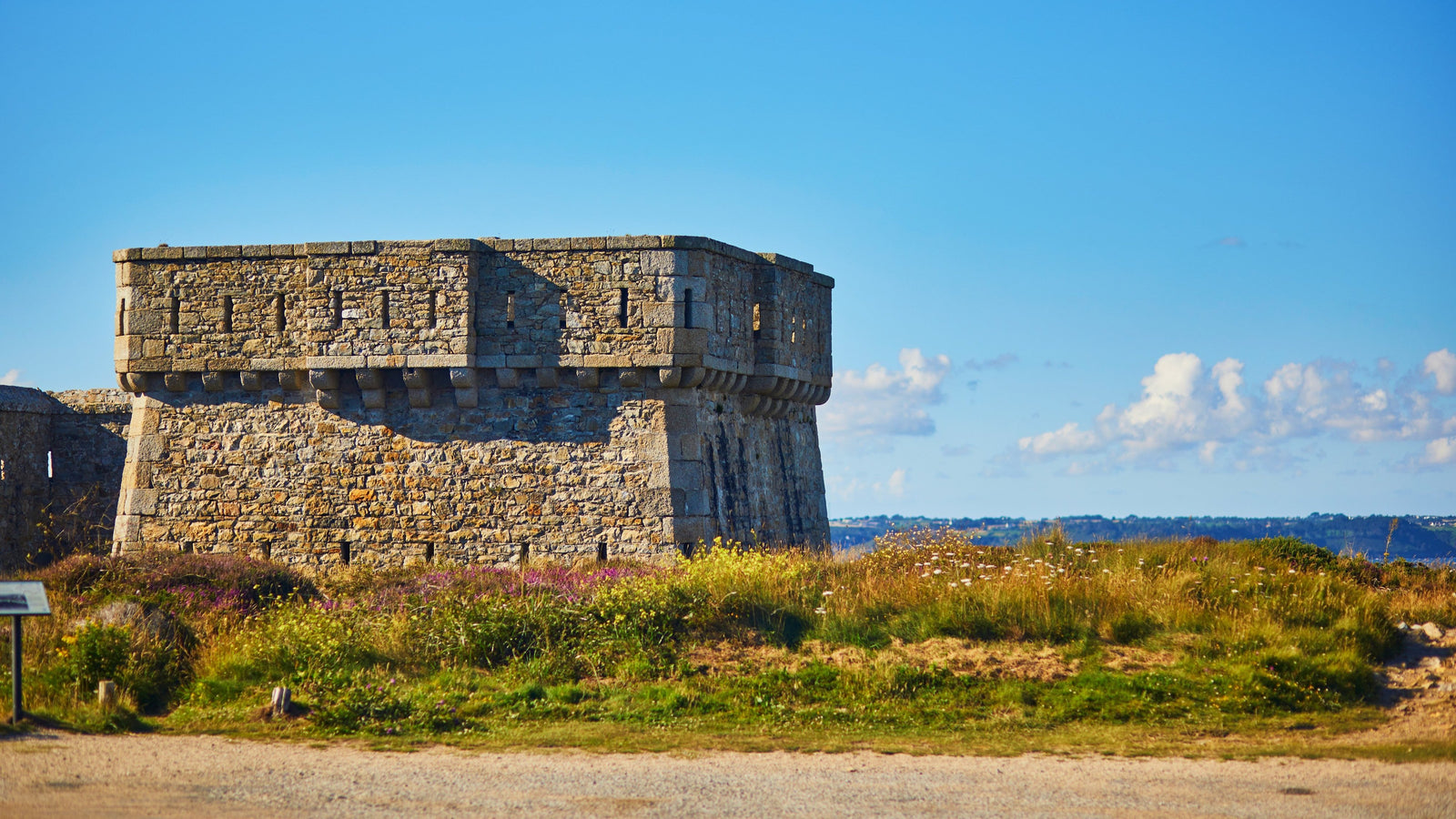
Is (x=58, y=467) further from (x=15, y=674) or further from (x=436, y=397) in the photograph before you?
(x=15, y=674)

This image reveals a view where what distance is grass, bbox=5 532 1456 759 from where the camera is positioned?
40.9ft

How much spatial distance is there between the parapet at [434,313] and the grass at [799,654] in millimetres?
4050

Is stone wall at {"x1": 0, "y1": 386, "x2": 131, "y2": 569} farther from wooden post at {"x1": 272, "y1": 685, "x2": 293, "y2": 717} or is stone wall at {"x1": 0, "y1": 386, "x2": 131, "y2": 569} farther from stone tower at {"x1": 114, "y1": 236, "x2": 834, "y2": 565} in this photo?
wooden post at {"x1": 272, "y1": 685, "x2": 293, "y2": 717}

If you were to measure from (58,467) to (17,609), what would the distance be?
14338mm

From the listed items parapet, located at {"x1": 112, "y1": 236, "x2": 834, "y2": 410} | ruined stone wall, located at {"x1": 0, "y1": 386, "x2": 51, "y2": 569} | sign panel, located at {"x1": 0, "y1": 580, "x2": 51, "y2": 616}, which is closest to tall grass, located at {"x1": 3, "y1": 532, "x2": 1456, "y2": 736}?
sign panel, located at {"x1": 0, "y1": 580, "x2": 51, "y2": 616}

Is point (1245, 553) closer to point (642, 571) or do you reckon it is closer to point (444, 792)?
point (642, 571)

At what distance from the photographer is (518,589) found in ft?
55.2

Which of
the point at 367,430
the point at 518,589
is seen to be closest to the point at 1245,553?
the point at 518,589

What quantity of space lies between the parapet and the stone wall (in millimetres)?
4086

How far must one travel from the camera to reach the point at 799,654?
14273 millimetres

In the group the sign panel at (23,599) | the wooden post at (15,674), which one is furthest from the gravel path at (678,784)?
the sign panel at (23,599)

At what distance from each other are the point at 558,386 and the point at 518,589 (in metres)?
4.35

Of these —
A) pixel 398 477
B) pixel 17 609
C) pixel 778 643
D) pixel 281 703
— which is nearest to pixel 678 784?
pixel 778 643

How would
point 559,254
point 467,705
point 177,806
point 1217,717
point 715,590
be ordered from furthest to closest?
point 559,254 < point 715,590 < point 467,705 < point 1217,717 < point 177,806
